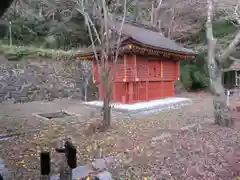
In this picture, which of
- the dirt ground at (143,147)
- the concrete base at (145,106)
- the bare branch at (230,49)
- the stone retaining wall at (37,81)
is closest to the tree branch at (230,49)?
the bare branch at (230,49)

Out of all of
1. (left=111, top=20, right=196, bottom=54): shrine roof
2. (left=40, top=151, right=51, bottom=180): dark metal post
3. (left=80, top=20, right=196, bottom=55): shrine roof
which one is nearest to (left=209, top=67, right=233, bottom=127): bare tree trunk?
(left=80, top=20, right=196, bottom=55): shrine roof

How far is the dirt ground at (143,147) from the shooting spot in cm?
380

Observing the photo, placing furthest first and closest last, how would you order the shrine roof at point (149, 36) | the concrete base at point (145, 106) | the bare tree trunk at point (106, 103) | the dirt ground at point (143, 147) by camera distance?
the shrine roof at point (149, 36) → the concrete base at point (145, 106) → the bare tree trunk at point (106, 103) → the dirt ground at point (143, 147)

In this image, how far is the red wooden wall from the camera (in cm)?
1065

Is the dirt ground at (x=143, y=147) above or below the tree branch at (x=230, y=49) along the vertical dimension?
below

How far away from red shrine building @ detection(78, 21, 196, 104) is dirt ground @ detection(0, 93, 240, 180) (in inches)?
132

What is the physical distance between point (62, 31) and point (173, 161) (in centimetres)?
1669

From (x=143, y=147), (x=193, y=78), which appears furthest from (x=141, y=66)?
(x=193, y=78)

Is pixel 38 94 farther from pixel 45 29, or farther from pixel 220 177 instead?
pixel 220 177

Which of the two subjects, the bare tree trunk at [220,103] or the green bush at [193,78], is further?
the green bush at [193,78]

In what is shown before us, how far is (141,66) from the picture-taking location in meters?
11.1

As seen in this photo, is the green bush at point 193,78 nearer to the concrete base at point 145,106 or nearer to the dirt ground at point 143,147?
the concrete base at point 145,106

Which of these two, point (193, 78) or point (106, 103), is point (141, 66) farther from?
point (193, 78)

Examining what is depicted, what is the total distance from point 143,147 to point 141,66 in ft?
21.5
